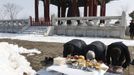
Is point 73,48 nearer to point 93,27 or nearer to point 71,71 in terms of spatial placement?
point 71,71

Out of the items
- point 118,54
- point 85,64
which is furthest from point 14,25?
point 85,64

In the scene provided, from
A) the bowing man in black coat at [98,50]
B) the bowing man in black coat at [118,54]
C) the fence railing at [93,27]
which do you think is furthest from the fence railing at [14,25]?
the bowing man in black coat at [118,54]

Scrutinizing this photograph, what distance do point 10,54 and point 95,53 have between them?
3.17 metres

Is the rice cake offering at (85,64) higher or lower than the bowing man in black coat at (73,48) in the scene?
lower

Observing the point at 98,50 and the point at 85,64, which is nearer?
the point at 85,64

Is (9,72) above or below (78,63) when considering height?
below

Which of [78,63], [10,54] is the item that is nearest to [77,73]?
[78,63]

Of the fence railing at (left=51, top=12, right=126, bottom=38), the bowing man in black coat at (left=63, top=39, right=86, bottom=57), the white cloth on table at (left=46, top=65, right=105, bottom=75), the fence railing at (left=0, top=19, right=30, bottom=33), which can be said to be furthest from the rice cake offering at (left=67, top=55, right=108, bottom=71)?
the fence railing at (left=0, top=19, right=30, bottom=33)

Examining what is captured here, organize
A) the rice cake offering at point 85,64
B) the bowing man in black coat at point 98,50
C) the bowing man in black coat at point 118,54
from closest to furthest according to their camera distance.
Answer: the rice cake offering at point 85,64
the bowing man in black coat at point 118,54
the bowing man in black coat at point 98,50

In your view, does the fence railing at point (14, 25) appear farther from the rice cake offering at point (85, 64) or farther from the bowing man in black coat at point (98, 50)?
the rice cake offering at point (85, 64)

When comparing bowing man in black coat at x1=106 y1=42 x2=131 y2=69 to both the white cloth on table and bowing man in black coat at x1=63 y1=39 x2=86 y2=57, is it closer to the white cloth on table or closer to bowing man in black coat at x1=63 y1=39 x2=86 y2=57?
bowing man in black coat at x1=63 y1=39 x2=86 y2=57

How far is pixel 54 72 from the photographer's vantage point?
5957 mm

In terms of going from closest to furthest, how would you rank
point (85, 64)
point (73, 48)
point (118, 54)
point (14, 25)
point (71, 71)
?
point (71, 71) < point (85, 64) < point (118, 54) < point (73, 48) < point (14, 25)

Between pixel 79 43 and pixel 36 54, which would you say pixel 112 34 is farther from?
pixel 79 43
